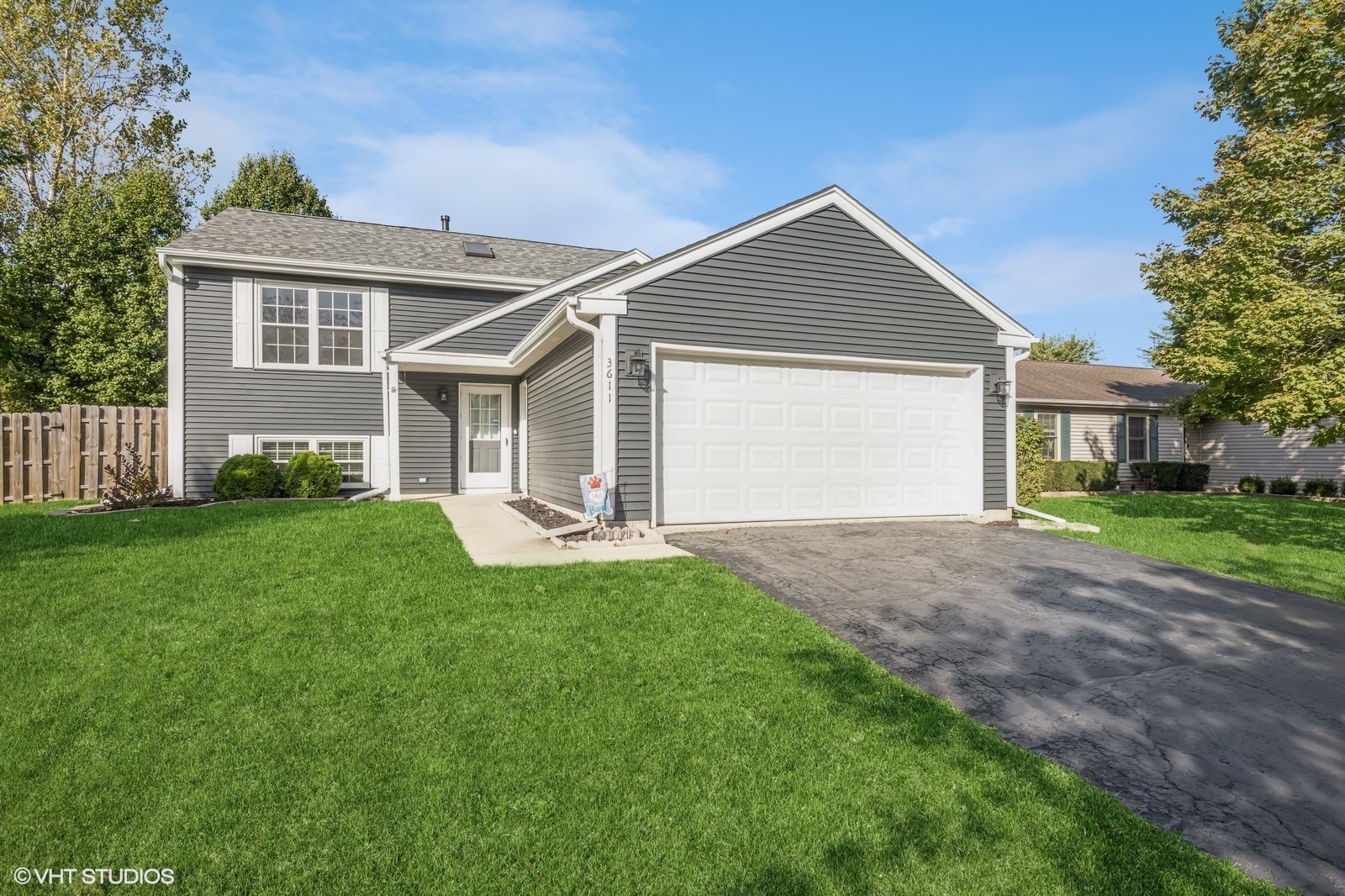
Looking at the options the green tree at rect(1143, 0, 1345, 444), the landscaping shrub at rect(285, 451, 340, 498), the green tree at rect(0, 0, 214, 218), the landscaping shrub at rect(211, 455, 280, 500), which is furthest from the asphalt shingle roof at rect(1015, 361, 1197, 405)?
the green tree at rect(0, 0, 214, 218)

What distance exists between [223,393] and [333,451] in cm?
221

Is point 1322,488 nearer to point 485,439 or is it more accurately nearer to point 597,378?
point 597,378

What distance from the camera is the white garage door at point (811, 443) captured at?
859cm

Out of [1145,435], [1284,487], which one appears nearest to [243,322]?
[1145,435]

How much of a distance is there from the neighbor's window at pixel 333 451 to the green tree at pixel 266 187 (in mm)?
15505

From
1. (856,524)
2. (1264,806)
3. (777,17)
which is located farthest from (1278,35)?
(1264,806)

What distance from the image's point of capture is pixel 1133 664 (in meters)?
4.24

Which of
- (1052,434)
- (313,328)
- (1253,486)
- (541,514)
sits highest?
(313,328)

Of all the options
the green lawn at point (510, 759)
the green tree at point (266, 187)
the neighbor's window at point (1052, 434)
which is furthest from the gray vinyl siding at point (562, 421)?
the green tree at point (266, 187)

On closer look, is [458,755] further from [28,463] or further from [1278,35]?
[1278,35]

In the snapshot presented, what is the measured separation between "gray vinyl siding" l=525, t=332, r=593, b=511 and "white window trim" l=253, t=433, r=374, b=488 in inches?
134

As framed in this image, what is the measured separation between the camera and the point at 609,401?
805 cm

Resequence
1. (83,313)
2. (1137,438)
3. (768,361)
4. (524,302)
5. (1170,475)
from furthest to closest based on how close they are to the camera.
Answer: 1. (1137,438)
2. (1170,475)
3. (83,313)
4. (524,302)
5. (768,361)

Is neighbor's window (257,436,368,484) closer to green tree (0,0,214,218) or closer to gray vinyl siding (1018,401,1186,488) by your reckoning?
green tree (0,0,214,218)
